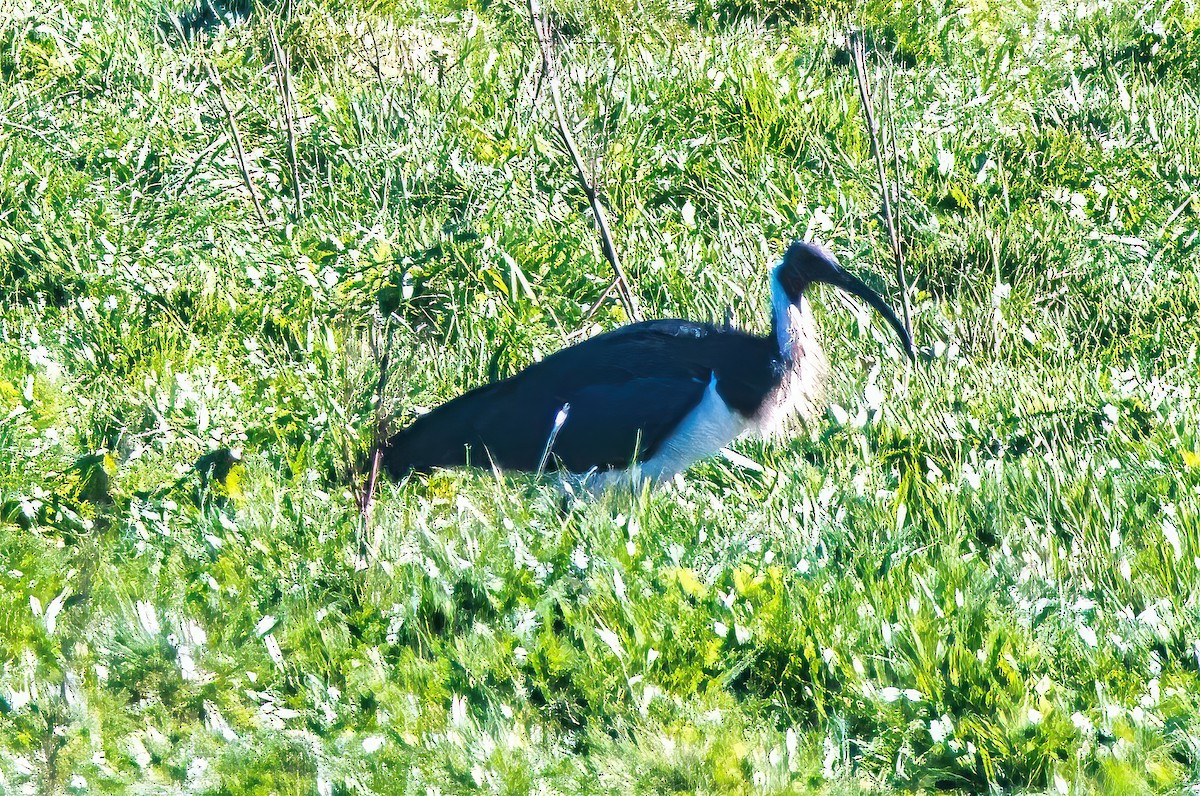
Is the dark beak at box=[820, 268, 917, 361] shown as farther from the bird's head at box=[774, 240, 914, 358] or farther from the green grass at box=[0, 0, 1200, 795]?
the green grass at box=[0, 0, 1200, 795]

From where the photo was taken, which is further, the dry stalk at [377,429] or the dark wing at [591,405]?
the dark wing at [591,405]

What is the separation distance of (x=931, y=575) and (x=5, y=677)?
2274mm

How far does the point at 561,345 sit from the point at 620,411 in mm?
950

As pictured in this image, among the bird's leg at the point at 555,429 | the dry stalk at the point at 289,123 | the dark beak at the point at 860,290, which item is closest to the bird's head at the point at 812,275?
the dark beak at the point at 860,290

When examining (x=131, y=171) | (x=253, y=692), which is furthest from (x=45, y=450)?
(x=131, y=171)

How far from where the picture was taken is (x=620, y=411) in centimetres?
434

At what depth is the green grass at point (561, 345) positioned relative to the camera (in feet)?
10.2

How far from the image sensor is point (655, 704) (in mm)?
3148

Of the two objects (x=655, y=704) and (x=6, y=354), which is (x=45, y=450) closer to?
(x=6, y=354)

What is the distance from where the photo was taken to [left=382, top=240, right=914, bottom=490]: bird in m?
4.34

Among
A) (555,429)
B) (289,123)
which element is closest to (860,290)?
(555,429)

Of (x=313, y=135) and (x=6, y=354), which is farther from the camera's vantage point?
(x=313, y=135)

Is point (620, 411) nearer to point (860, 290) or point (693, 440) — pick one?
point (693, 440)

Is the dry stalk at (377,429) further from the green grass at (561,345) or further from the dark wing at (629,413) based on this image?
the dark wing at (629,413)
